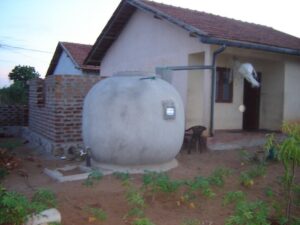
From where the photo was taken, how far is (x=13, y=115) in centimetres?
1462

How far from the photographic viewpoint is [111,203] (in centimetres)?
527

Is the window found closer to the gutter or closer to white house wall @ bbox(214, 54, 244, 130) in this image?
white house wall @ bbox(214, 54, 244, 130)

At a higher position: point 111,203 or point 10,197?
point 10,197

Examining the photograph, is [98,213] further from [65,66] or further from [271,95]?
[65,66]

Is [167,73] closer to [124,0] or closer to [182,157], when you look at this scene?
[182,157]

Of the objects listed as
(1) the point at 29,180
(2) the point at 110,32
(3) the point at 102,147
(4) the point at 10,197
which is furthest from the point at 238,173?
(2) the point at 110,32

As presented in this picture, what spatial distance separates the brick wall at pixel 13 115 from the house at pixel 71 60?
4.87m

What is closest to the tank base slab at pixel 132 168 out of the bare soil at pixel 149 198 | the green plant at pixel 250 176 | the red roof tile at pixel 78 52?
the bare soil at pixel 149 198

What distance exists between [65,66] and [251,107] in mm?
13630

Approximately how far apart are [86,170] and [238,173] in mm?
2976

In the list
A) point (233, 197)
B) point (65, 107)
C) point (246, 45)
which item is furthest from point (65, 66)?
point (233, 197)

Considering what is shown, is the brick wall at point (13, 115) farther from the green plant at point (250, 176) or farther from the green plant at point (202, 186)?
the green plant at point (202, 186)

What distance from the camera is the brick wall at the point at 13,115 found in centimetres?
1448

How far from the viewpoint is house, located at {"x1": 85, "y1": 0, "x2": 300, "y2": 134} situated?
1024 cm
